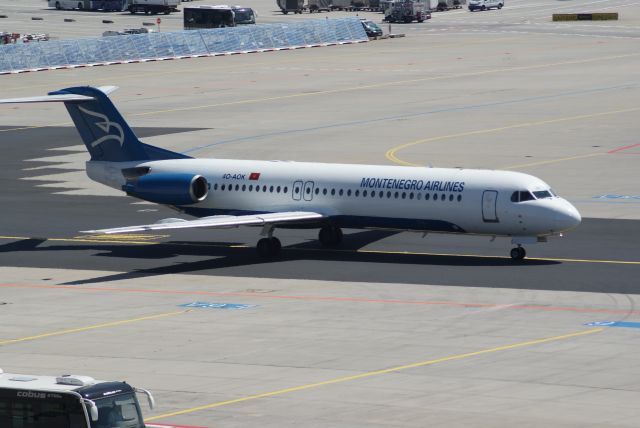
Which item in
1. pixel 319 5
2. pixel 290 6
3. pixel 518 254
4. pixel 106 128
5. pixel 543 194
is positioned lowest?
pixel 319 5

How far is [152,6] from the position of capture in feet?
544

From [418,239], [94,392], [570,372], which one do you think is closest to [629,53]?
[418,239]

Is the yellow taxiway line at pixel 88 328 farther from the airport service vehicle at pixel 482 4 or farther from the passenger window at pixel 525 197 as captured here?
the airport service vehicle at pixel 482 4

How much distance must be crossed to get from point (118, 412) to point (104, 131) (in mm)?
30698

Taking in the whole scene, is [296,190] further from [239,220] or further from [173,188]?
[173,188]

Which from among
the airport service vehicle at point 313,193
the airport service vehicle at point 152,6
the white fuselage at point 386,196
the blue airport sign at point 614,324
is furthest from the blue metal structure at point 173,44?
the blue airport sign at point 614,324

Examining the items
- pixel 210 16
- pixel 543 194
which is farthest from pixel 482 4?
pixel 543 194

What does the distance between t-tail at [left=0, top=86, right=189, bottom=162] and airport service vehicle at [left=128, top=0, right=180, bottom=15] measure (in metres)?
113

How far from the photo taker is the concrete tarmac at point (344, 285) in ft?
101

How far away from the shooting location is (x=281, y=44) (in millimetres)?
126750

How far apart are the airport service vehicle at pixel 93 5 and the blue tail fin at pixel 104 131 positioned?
120335 mm

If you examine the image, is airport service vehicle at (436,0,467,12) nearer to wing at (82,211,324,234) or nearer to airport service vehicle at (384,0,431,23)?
airport service vehicle at (384,0,431,23)

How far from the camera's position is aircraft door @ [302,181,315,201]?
160 feet

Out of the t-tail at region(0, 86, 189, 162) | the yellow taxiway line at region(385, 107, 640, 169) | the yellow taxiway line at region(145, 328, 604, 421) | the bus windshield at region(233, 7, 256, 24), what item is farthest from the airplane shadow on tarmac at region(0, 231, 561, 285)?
the bus windshield at region(233, 7, 256, 24)
